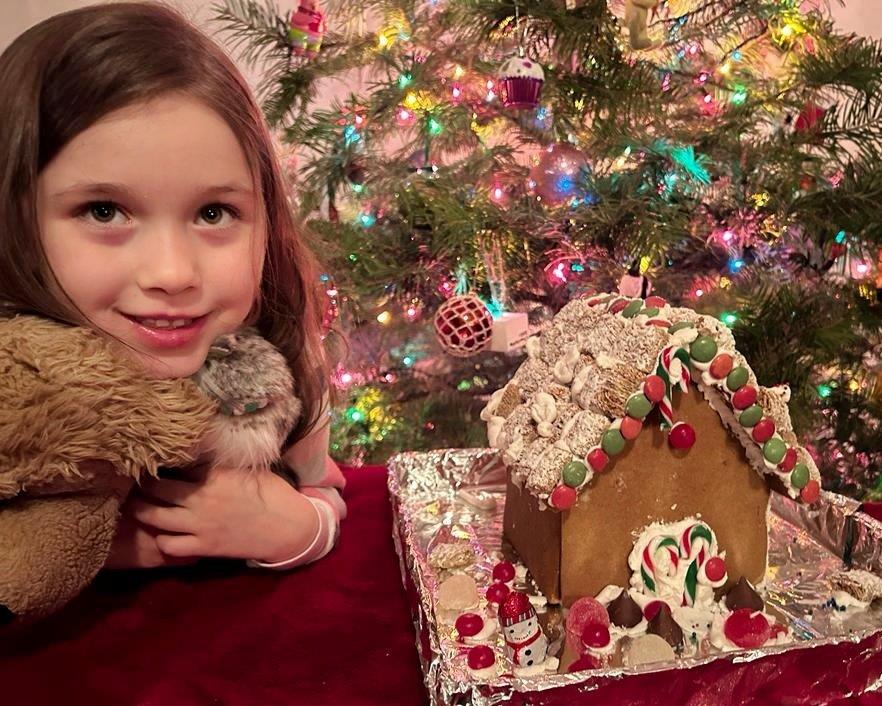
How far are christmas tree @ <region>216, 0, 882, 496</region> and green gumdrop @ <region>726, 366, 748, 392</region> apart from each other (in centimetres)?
57

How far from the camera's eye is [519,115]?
156 cm

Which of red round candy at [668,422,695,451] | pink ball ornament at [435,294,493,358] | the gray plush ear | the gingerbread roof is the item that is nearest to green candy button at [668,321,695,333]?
the gingerbread roof

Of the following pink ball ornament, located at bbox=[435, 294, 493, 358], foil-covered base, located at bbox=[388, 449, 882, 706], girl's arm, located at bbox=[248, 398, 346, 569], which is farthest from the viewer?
pink ball ornament, located at bbox=[435, 294, 493, 358]

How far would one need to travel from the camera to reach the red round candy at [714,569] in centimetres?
87

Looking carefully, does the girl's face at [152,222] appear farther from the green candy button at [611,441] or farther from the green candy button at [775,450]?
the green candy button at [775,450]

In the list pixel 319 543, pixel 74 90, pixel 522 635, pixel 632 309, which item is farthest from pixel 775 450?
pixel 74 90

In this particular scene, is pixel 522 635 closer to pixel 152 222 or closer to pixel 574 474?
pixel 574 474

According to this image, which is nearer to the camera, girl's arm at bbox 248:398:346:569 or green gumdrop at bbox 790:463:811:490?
green gumdrop at bbox 790:463:811:490

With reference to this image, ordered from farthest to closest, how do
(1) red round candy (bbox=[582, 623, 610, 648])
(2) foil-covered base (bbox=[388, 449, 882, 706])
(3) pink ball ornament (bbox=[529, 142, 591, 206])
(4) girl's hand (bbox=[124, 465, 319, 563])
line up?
1. (3) pink ball ornament (bbox=[529, 142, 591, 206])
2. (4) girl's hand (bbox=[124, 465, 319, 563])
3. (1) red round candy (bbox=[582, 623, 610, 648])
4. (2) foil-covered base (bbox=[388, 449, 882, 706])

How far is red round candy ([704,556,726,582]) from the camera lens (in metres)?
0.87

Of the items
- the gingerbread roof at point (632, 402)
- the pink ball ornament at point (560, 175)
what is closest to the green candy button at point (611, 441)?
the gingerbread roof at point (632, 402)

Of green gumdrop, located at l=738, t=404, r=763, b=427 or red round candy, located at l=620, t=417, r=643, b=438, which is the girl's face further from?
green gumdrop, located at l=738, t=404, r=763, b=427

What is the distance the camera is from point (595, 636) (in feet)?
2.55

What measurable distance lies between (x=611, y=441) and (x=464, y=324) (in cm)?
62
